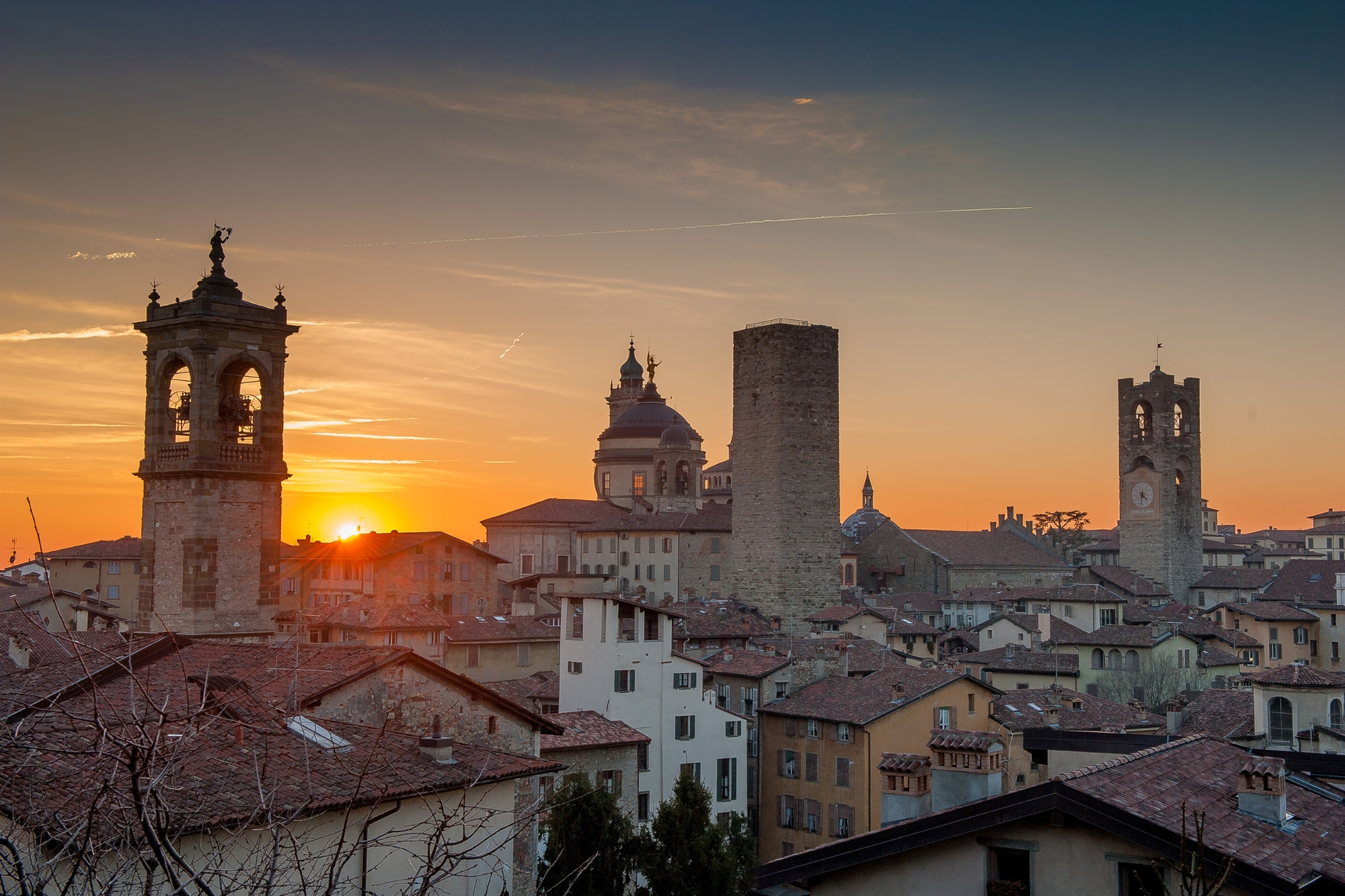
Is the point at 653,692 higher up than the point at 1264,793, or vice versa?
the point at 1264,793

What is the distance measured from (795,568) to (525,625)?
19159 millimetres

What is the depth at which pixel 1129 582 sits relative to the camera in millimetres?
77875

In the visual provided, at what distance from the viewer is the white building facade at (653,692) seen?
33.8 m

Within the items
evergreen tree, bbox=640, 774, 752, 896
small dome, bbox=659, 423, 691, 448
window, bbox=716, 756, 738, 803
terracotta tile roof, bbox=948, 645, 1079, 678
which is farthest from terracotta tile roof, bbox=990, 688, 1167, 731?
small dome, bbox=659, 423, 691, 448

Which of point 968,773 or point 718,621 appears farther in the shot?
point 718,621

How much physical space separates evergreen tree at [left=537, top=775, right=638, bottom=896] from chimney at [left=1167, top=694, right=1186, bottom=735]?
42.8ft

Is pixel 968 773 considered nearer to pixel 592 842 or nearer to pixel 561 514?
pixel 592 842

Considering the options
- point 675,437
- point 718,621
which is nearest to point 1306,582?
point 718,621

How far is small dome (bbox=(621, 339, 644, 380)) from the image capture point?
352 ft

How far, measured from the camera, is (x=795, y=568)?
2474 inches

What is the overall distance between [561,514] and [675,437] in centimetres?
969

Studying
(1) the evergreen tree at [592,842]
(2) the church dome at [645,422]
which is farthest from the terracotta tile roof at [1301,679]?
(2) the church dome at [645,422]

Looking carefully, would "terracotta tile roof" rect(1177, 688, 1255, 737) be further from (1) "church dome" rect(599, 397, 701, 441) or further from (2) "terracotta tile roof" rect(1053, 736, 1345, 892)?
(1) "church dome" rect(599, 397, 701, 441)

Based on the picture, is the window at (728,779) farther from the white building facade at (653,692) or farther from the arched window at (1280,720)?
the arched window at (1280,720)
